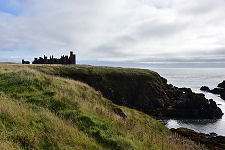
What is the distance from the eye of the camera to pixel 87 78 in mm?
67375

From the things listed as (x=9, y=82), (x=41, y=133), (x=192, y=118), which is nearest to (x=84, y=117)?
(x=41, y=133)

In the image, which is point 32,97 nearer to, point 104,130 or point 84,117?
point 84,117

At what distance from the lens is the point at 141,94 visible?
72.8 metres

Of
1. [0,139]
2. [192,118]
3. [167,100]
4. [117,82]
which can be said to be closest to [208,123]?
[192,118]

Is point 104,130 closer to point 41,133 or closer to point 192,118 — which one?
point 41,133

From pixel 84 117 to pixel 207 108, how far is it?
66.6m

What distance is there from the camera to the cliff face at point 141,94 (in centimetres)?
6216

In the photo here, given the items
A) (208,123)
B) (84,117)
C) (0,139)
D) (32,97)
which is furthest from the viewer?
(208,123)

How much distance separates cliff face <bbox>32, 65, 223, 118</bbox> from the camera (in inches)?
2447

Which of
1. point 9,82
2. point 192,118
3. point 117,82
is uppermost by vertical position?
point 9,82

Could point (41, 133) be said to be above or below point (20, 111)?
below

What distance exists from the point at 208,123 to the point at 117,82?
127 feet

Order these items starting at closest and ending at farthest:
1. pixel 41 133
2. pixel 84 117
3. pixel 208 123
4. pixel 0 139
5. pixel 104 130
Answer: pixel 0 139 → pixel 41 133 → pixel 104 130 → pixel 84 117 → pixel 208 123

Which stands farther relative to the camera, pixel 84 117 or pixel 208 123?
pixel 208 123
